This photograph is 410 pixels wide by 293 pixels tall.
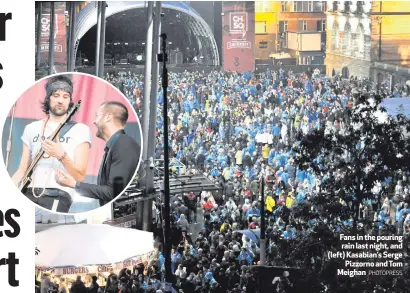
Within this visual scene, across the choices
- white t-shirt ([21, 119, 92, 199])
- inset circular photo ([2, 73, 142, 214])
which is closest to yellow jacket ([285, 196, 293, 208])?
inset circular photo ([2, 73, 142, 214])

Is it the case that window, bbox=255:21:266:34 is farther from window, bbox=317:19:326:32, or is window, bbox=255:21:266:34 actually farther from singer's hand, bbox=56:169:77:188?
singer's hand, bbox=56:169:77:188

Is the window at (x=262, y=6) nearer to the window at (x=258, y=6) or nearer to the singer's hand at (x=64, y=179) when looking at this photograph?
the window at (x=258, y=6)

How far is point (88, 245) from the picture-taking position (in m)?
7.87

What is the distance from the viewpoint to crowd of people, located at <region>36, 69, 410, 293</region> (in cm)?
797

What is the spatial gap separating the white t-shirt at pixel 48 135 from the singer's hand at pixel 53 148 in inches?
0.8

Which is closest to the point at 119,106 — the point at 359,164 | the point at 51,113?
the point at 51,113

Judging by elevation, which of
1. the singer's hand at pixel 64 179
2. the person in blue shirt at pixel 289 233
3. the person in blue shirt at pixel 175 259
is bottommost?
the person in blue shirt at pixel 175 259

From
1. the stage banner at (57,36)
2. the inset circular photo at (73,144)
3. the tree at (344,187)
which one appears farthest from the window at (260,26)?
the stage banner at (57,36)

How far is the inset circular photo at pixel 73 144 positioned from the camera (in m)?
7.95

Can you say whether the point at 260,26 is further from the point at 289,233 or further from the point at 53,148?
the point at 53,148

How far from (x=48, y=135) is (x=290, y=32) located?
5.98 feet

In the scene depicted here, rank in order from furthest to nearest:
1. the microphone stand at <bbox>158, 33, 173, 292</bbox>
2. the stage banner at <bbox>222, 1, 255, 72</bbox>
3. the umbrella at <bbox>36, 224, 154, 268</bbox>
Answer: the stage banner at <bbox>222, 1, 255, 72</bbox> < the microphone stand at <bbox>158, 33, 173, 292</bbox> < the umbrella at <bbox>36, 224, 154, 268</bbox>

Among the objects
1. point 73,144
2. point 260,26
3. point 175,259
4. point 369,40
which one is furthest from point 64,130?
point 369,40

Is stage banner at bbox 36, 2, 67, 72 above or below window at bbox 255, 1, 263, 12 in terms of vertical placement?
below
